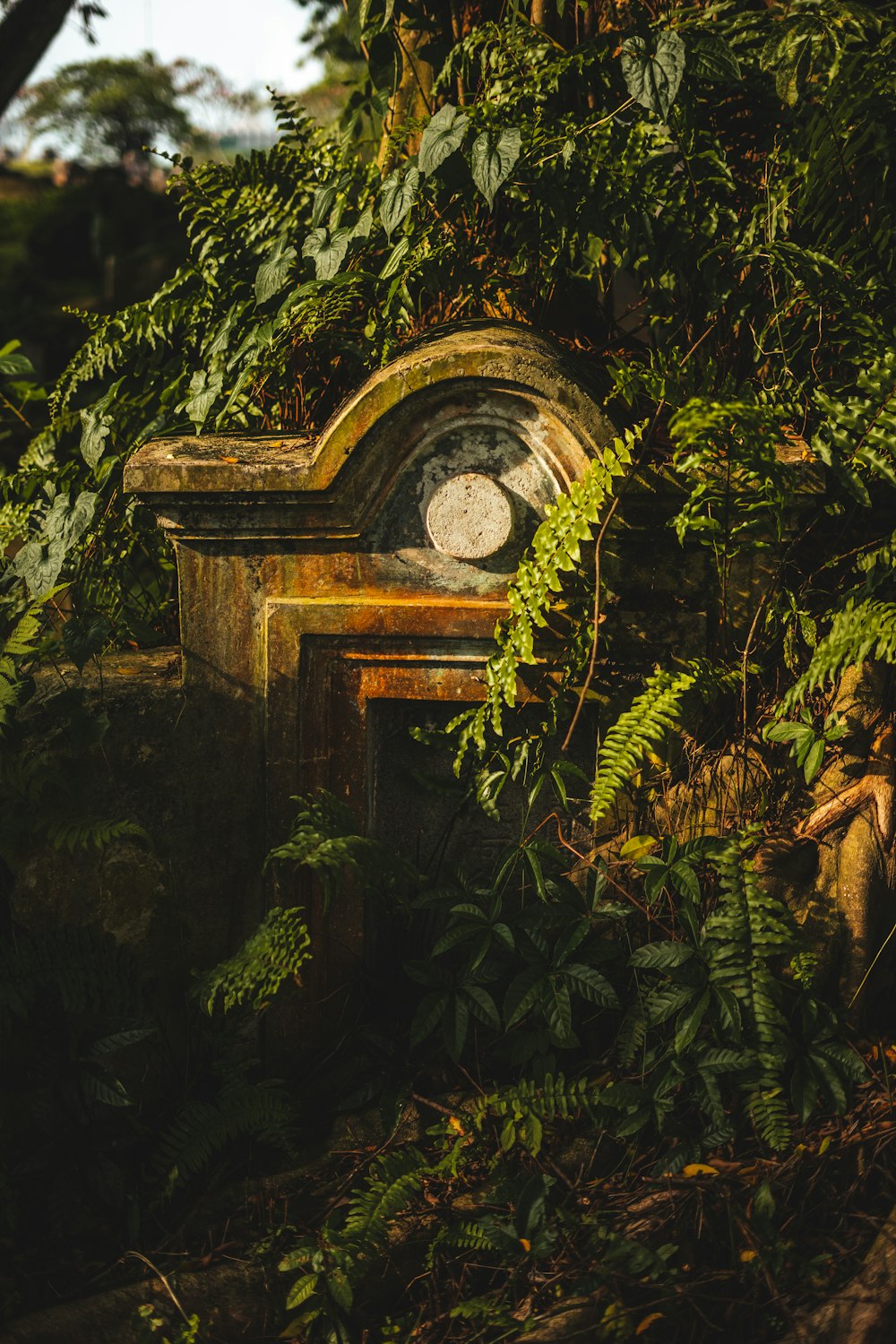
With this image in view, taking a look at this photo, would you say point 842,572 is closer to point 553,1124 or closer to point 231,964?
point 553,1124

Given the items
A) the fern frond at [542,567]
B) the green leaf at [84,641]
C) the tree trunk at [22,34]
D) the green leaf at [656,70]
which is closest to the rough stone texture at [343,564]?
the fern frond at [542,567]

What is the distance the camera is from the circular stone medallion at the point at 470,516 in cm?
272

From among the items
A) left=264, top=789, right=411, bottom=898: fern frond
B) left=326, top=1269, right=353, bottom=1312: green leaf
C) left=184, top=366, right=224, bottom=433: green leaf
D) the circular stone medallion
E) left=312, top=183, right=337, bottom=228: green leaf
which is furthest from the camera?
left=184, top=366, right=224, bottom=433: green leaf

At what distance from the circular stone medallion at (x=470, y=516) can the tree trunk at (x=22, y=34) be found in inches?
218

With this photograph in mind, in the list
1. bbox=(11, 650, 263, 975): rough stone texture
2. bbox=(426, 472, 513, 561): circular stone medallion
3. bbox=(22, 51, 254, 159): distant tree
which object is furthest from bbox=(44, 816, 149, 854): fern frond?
bbox=(22, 51, 254, 159): distant tree

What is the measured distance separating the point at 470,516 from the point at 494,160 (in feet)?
3.10

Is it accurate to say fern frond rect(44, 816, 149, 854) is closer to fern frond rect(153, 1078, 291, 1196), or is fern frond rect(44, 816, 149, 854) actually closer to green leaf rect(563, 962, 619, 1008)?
fern frond rect(153, 1078, 291, 1196)

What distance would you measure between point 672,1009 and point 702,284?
2.04 m

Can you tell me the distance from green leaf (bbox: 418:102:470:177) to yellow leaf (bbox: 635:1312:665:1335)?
281 centimetres

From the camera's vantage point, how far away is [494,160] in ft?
9.12

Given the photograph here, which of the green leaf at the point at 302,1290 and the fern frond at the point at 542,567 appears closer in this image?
the green leaf at the point at 302,1290

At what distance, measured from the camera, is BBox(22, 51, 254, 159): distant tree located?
1681cm

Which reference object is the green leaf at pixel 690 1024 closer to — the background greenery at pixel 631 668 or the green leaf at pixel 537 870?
the background greenery at pixel 631 668

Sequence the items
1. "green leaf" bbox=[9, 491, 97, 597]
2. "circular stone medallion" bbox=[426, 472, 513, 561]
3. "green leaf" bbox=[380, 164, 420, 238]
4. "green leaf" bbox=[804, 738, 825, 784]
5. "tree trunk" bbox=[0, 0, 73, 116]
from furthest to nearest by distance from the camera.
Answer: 1. "tree trunk" bbox=[0, 0, 73, 116]
2. "green leaf" bbox=[9, 491, 97, 597]
3. "green leaf" bbox=[380, 164, 420, 238]
4. "circular stone medallion" bbox=[426, 472, 513, 561]
5. "green leaf" bbox=[804, 738, 825, 784]
